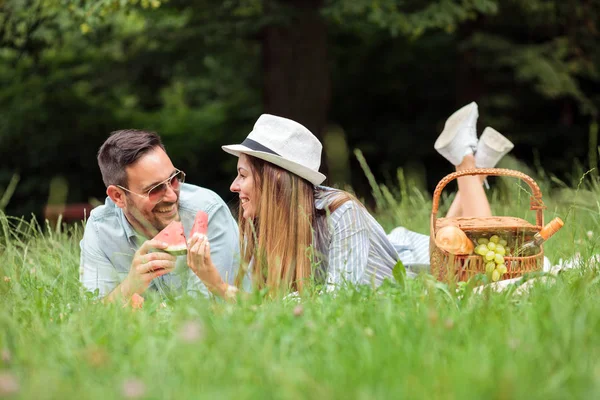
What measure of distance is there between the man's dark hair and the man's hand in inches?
23.3

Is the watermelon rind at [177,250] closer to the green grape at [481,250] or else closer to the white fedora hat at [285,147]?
the white fedora hat at [285,147]

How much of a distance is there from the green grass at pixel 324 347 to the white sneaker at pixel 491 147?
1.92 metres

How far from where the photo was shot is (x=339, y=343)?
233cm

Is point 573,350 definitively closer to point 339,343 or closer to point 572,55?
point 339,343

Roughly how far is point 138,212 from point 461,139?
2.29m

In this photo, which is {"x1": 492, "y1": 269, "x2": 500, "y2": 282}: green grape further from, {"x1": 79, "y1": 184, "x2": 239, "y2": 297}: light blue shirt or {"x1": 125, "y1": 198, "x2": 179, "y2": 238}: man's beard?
{"x1": 125, "y1": 198, "x2": 179, "y2": 238}: man's beard

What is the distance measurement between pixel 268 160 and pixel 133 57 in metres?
9.85

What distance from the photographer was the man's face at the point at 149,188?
370 cm

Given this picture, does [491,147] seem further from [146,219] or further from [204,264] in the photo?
[204,264]

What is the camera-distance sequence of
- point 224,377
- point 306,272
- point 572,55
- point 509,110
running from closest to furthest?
point 224,377 → point 306,272 → point 572,55 → point 509,110

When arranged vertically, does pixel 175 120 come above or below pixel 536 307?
below

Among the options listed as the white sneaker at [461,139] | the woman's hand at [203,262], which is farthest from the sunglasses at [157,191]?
the white sneaker at [461,139]

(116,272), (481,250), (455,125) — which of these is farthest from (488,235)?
(116,272)

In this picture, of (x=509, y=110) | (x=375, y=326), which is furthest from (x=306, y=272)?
(x=509, y=110)
